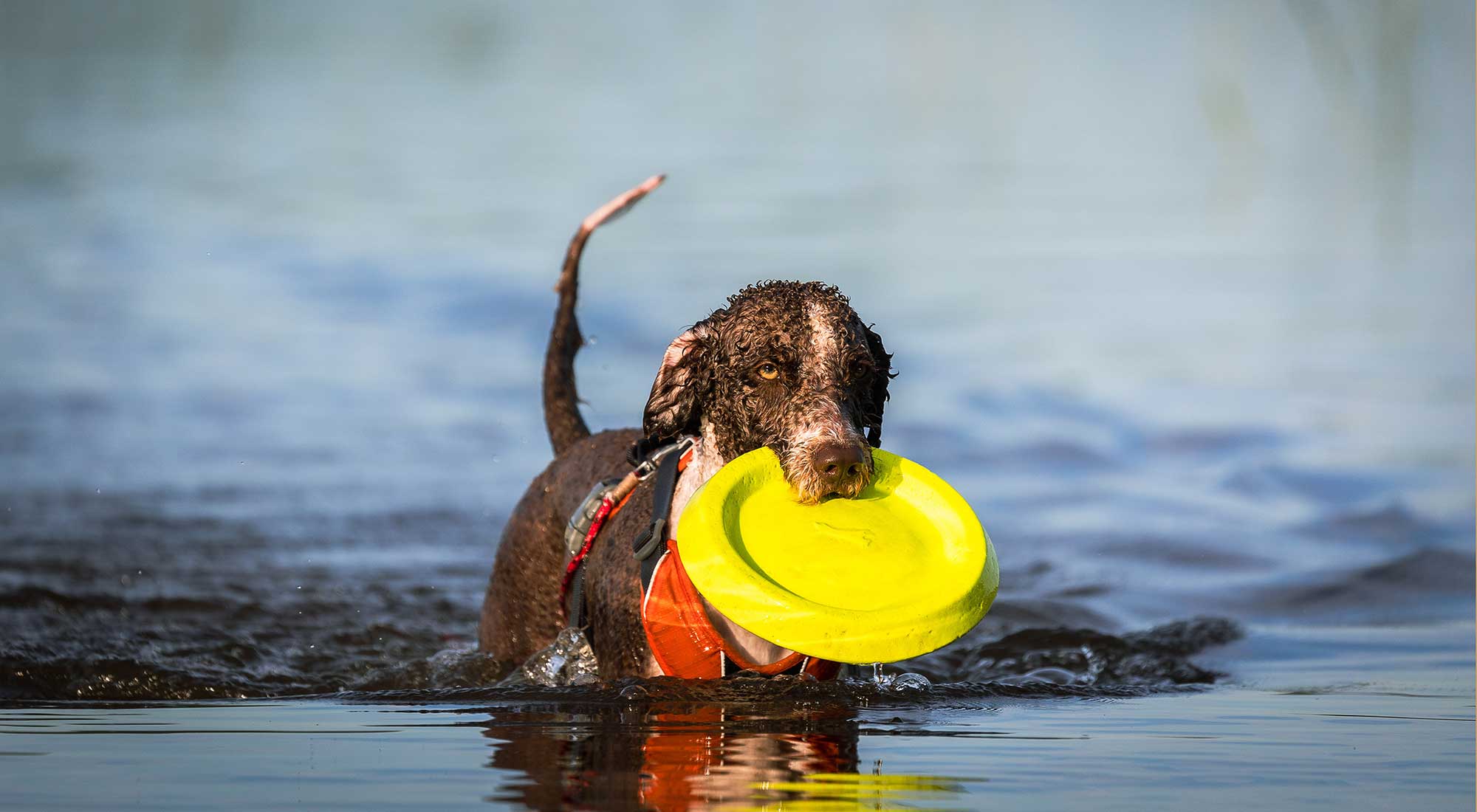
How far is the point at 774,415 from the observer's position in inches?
198

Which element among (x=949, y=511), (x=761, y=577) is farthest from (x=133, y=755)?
(x=949, y=511)

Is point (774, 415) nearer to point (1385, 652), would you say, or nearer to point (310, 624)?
point (1385, 652)

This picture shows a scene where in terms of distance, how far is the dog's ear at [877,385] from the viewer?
531cm

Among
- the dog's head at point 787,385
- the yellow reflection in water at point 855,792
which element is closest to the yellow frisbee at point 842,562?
the dog's head at point 787,385

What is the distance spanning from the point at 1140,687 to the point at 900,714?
158 centimetres

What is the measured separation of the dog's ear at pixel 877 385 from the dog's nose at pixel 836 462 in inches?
19.3

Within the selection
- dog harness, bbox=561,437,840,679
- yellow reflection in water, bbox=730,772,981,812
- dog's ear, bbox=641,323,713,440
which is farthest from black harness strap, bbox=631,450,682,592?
yellow reflection in water, bbox=730,772,981,812

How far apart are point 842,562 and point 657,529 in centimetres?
73

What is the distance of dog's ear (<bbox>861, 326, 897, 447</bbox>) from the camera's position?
531 centimetres

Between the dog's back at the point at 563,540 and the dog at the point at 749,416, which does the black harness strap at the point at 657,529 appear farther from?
the dog's back at the point at 563,540

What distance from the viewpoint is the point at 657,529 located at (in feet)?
17.6

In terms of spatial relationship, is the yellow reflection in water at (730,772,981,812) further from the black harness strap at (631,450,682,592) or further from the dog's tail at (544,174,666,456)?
the dog's tail at (544,174,666,456)

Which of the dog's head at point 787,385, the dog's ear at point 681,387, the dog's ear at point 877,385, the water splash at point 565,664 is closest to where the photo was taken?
the dog's head at point 787,385

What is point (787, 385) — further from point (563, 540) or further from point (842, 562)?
point (563, 540)
